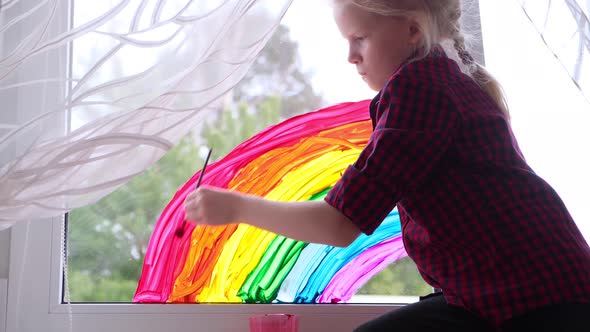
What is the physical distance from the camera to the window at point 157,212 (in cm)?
128

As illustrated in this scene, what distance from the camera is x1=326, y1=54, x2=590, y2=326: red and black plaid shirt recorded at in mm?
939

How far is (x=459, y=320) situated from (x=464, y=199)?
0.20 m

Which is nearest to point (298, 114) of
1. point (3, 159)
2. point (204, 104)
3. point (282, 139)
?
point (282, 139)

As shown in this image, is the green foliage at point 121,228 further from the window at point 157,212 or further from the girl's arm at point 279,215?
the girl's arm at point 279,215

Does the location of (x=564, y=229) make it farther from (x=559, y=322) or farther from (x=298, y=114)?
(x=298, y=114)

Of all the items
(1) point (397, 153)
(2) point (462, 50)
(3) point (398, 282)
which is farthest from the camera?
(3) point (398, 282)

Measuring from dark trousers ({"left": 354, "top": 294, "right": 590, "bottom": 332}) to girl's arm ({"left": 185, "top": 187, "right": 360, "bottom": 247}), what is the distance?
0.20 metres

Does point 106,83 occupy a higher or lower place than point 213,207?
higher

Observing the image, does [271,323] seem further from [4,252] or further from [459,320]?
[4,252]

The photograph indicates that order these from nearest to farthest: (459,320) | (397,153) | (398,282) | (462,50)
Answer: (397,153)
(459,320)
(462,50)
(398,282)

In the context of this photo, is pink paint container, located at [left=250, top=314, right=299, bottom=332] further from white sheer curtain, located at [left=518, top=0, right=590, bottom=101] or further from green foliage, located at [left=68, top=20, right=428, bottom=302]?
white sheer curtain, located at [left=518, top=0, right=590, bottom=101]

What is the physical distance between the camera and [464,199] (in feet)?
3.29

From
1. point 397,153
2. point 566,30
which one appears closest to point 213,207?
point 397,153

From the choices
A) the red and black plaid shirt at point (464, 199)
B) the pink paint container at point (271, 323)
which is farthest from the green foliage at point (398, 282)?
the red and black plaid shirt at point (464, 199)
